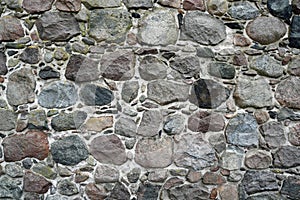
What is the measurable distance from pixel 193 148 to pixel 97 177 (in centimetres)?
68

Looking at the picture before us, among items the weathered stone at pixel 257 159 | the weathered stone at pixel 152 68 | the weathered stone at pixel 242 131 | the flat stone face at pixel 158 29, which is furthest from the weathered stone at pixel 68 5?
the weathered stone at pixel 257 159

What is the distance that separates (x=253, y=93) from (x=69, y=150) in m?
1.31

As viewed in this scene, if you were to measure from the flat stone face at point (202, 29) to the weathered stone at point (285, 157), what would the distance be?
87 centimetres

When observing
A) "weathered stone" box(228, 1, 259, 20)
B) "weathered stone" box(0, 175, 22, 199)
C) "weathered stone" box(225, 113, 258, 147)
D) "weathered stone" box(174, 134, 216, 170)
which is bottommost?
"weathered stone" box(0, 175, 22, 199)

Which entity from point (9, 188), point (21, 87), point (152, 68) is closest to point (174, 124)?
point (152, 68)

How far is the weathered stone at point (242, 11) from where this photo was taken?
117 inches

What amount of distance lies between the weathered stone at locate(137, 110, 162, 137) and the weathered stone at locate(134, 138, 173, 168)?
0.16 ft

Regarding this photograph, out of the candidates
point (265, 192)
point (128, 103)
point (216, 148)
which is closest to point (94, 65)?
point (128, 103)

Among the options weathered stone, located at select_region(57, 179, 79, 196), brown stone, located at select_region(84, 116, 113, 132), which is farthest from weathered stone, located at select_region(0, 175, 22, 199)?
brown stone, located at select_region(84, 116, 113, 132)

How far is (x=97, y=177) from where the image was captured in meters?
2.87

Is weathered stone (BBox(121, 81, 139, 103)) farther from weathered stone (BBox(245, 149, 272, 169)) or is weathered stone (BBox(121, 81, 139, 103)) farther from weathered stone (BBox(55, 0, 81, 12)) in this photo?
weathered stone (BBox(245, 149, 272, 169))

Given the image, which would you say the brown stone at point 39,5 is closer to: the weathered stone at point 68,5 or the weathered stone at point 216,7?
the weathered stone at point 68,5

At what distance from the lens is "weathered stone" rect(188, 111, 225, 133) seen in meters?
2.91

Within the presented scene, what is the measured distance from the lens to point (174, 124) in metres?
2.90
